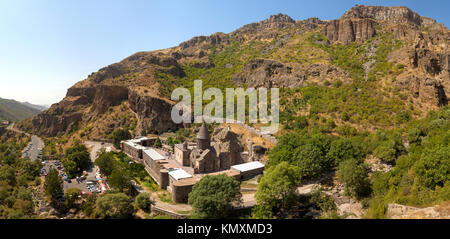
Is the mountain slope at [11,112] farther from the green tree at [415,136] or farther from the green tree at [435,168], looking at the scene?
the green tree at [415,136]

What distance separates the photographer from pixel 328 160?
93.7ft

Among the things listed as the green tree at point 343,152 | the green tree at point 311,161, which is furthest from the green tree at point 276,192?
the green tree at point 343,152

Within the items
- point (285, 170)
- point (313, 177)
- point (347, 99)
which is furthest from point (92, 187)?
point (347, 99)

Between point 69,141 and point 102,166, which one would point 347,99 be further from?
point 69,141

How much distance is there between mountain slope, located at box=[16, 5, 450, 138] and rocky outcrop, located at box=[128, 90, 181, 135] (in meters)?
0.26

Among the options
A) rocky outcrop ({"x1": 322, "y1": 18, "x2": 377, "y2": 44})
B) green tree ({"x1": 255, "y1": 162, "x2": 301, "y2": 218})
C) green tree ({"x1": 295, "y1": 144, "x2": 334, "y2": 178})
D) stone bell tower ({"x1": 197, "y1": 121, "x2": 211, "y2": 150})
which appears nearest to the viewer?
green tree ({"x1": 255, "y1": 162, "x2": 301, "y2": 218})

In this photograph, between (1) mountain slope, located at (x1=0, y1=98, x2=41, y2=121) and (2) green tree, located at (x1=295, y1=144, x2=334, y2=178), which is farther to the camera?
(1) mountain slope, located at (x1=0, y1=98, x2=41, y2=121)

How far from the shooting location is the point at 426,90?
131 ft

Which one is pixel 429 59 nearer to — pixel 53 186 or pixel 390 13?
pixel 390 13

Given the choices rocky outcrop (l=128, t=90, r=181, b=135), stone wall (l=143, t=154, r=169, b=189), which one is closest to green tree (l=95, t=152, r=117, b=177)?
stone wall (l=143, t=154, r=169, b=189)

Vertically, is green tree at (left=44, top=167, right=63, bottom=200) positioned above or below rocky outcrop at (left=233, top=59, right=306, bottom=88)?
below

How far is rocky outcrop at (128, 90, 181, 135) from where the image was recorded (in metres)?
58.9

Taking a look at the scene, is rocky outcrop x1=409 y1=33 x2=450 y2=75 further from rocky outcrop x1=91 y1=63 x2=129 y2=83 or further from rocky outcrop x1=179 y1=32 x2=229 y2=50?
rocky outcrop x1=179 y1=32 x2=229 y2=50
